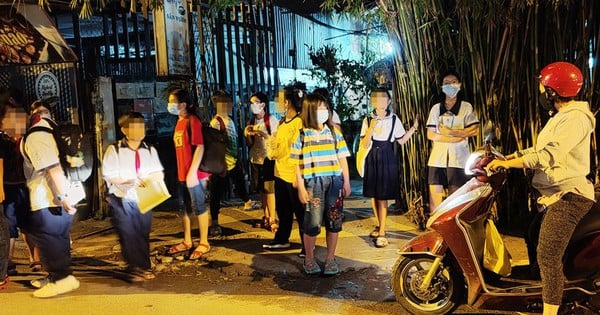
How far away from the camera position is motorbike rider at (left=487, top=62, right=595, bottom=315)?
363 centimetres

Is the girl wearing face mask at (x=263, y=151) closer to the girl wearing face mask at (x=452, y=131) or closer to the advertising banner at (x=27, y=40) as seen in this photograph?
the girl wearing face mask at (x=452, y=131)

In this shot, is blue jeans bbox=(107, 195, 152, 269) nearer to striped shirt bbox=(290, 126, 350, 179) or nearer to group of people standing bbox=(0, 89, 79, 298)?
group of people standing bbox=(0, 89, 79, 298)

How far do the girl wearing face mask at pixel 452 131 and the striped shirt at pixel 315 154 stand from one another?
1.42 metres

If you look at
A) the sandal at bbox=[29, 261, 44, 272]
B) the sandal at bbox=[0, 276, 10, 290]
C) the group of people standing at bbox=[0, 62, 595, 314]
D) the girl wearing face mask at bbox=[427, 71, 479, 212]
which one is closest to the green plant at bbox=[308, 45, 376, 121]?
the group of people standing at bbox=[0, 62, 595, 314]

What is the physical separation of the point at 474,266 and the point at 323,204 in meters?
1.58

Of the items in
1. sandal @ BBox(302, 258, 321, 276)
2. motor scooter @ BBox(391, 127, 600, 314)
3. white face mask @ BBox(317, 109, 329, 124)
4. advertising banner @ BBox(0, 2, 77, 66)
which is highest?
advertising banner @ BBox(0, 2, 77, 66)

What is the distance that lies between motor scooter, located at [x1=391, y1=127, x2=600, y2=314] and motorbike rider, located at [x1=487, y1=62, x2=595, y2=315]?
0.54ft

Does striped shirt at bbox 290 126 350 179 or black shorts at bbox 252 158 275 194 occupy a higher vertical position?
striped shirt at bbox 290 126 350 179

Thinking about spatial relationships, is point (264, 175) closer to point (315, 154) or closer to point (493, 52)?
point (315, 154)

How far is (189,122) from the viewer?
5.78 metres

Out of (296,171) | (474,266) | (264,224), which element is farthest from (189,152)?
(474,266)

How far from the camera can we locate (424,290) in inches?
168

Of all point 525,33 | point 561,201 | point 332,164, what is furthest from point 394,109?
point 561,201

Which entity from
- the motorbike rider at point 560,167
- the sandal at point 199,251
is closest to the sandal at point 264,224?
the sandal at point 199,251
